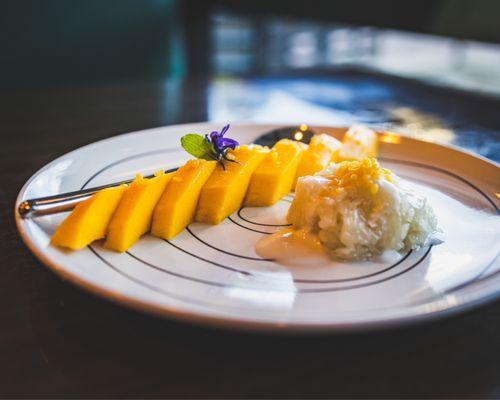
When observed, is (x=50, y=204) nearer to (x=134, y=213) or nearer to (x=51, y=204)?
(x=51, y=204)

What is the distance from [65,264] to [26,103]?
1.44 metres

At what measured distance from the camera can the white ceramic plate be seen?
1.89 ft

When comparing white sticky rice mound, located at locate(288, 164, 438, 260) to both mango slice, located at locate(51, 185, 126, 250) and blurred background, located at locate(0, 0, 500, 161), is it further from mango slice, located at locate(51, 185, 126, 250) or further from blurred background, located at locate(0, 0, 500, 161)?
blurred background, located at locate(0, 0, 500, 161)

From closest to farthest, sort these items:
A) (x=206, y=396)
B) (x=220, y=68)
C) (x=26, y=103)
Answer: (x=206, y=396), (x=26, y=103), (x=220, y=68)

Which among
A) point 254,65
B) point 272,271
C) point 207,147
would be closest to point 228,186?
point 207,147

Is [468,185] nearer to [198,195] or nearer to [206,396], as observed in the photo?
[198,195]

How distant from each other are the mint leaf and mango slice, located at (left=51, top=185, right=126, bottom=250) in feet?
0.57

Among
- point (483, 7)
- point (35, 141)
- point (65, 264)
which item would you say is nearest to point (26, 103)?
point (35, 141)

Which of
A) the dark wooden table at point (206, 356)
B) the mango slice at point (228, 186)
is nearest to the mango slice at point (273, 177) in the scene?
the mango slice at point (228, 186)

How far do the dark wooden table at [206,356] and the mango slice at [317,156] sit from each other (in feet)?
1.59

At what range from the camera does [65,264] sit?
2.17 ft

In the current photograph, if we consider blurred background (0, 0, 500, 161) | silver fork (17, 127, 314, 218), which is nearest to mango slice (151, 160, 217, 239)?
silver fork (17, 127, 314, 218)

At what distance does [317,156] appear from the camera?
3.67 ft

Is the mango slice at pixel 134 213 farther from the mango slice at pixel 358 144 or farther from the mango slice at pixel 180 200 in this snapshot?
the mango slice at pixel 358 144
